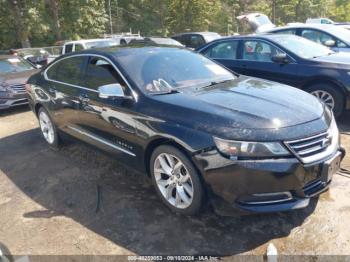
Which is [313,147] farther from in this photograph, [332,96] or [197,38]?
[197,38]

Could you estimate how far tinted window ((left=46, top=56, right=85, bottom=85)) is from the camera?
470cm

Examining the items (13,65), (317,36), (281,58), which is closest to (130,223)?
(281,58)

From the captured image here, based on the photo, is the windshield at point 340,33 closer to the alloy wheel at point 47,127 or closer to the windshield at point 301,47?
the windshield at point 301,47

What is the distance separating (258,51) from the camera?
6613 millimetres

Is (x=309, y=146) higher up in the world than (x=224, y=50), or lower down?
lower down

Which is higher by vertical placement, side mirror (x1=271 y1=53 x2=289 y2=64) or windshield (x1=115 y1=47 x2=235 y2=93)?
windshield (x1=115 y1=47 x2=235 y2=93)

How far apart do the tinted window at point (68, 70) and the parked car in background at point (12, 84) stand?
3.11 meters

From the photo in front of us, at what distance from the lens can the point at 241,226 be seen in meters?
3.25

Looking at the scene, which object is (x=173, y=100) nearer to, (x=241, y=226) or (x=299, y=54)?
(x=241, y=226)

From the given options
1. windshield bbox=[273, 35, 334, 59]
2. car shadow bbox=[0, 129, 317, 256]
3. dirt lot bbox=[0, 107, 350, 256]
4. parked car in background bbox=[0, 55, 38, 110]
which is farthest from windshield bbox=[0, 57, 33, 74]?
windshield bbox=[273, 35, 334, 59]

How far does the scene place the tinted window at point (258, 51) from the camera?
21.1 feet

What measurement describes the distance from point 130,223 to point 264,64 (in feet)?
13.6

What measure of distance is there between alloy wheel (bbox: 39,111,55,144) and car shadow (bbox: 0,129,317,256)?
0.44 m

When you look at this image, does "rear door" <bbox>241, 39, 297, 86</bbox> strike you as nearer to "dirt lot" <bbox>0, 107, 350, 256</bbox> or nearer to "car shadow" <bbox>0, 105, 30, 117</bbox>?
"dirt lot" <bbox>0, 107, 350, 256</bbox>
